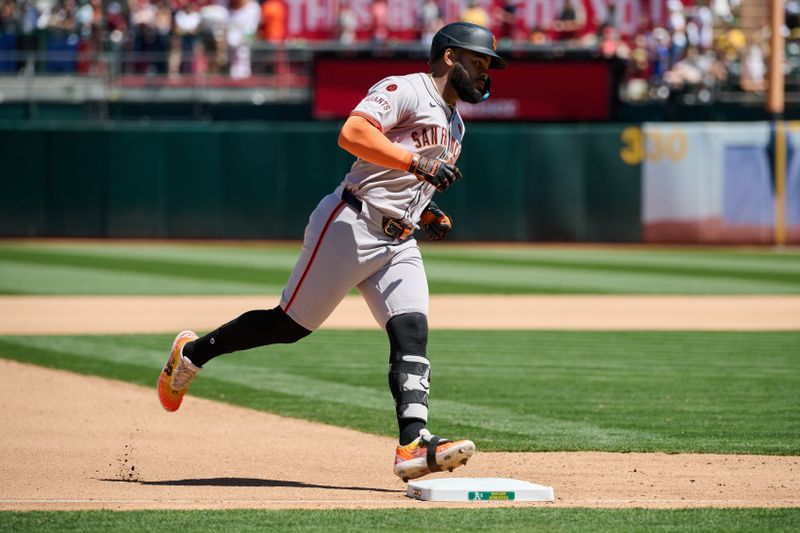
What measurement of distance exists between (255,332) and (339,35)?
61.1ft

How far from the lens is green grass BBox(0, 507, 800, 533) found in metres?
4.38

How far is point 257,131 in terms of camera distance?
70.1ft

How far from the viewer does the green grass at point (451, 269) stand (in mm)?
15766

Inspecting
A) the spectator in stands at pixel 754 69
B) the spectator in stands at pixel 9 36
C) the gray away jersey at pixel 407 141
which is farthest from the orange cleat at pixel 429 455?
the spectator in stands at pixel 9 36

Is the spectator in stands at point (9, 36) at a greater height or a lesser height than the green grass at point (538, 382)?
greater

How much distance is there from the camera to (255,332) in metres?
5.46

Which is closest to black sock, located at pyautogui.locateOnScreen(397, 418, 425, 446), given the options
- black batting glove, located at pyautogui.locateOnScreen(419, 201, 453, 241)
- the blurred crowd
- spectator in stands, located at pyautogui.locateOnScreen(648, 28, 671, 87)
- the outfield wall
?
black batting glove, located at pyautogui.locateOnScreen(419, 201, 453, 241)

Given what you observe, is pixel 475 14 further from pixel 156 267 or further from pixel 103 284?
pixel 103 284

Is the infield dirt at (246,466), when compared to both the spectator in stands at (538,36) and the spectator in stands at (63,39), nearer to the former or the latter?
the spectator in stands at (63,39)

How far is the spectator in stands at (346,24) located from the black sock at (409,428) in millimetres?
18815

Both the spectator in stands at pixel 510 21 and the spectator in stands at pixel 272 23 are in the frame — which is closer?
the spectator in stands at pixel 510 21

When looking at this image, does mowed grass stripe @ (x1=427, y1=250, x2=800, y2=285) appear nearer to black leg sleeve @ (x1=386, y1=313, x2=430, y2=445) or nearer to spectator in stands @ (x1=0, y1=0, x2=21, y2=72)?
spectator in stands @ (x1=0, y1=0, x2=21, y2=72)

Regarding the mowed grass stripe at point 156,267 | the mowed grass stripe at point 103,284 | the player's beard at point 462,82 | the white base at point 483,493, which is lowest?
the mowed grass stripe at point 156,267

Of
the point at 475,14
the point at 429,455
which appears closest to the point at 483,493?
the point at 429,455
